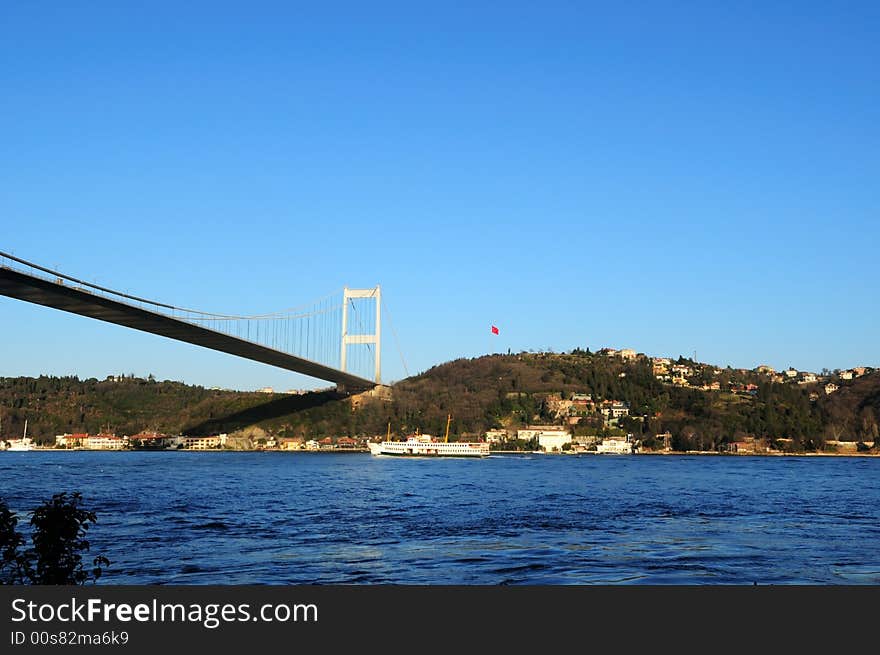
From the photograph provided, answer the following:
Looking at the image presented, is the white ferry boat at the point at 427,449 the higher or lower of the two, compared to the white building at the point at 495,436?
lower

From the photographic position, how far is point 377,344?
248 ft

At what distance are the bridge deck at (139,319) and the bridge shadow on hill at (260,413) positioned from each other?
18.4m

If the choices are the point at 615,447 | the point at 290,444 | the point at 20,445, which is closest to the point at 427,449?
the point at 290,444

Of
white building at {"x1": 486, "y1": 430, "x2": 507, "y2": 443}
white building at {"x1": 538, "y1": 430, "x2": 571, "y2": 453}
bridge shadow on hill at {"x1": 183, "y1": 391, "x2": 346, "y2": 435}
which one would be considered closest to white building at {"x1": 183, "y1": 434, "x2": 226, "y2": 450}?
bridge shadow on hill at {"x1": 183, "y1": 391, "x2": 346, "y2": 435}

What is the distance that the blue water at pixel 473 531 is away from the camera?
44.7ft

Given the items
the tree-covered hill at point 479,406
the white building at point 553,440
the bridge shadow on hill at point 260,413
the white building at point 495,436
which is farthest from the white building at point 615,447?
the bridge shadow on hill at point 260,413

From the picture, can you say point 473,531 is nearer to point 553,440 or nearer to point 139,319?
point 139,319

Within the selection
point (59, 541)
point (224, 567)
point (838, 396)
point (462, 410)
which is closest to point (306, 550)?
point (224, 567)

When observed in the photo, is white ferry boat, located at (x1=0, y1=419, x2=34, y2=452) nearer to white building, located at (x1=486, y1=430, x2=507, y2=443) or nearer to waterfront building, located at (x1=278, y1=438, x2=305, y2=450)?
waterfront building, located at (x1=278, y1=438, x2=305, y2=450)

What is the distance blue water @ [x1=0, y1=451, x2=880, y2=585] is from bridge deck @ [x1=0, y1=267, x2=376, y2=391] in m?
7.05

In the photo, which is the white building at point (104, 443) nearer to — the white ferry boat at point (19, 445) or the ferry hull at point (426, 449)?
the white ferry boat at point (19, 445)

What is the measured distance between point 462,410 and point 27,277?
6305 centimetres

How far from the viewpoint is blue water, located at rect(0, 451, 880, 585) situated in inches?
537
